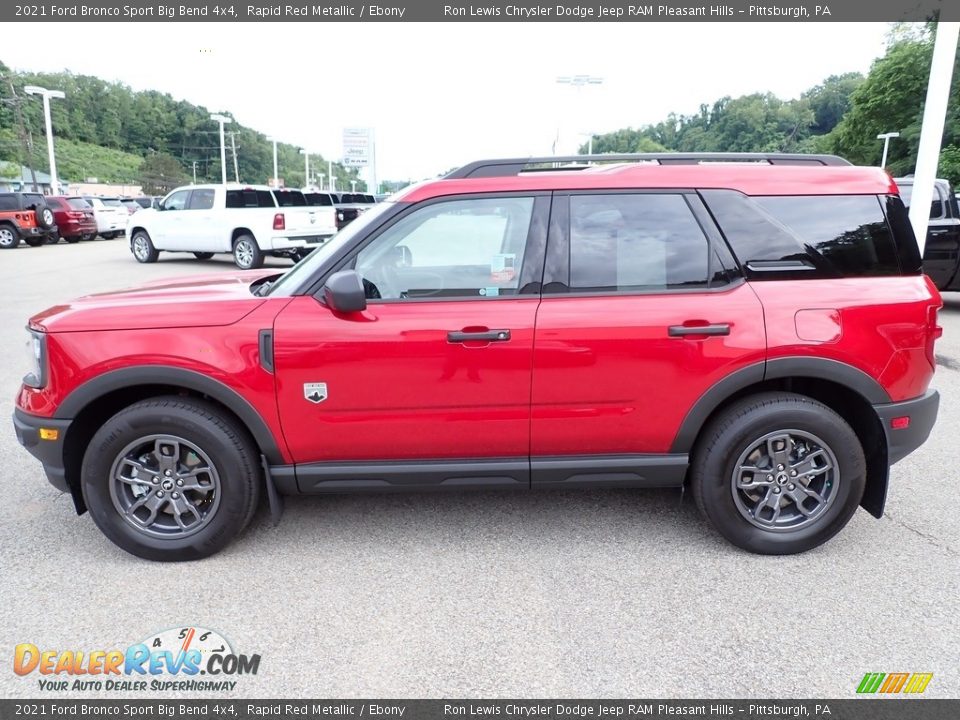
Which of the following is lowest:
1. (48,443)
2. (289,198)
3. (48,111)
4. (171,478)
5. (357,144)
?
(171,478)

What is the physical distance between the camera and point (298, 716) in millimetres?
2363

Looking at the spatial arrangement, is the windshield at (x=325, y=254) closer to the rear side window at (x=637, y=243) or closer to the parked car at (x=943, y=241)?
the rear side window at (x=637, y=243)

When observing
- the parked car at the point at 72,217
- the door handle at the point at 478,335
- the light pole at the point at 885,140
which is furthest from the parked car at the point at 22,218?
the light pole at the point at 885,140

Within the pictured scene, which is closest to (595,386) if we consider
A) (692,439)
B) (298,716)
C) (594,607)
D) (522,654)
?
(692,439)

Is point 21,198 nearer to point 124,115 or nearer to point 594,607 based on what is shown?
point 594,607

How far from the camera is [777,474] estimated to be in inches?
130

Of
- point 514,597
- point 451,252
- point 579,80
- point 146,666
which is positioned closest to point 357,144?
point 579,80

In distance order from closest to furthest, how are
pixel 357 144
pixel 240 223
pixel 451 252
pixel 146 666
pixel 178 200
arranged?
pixel 146 666 < pixel 451 252 < pixel 240 223 < pixel 178 200 < pixel 357 144

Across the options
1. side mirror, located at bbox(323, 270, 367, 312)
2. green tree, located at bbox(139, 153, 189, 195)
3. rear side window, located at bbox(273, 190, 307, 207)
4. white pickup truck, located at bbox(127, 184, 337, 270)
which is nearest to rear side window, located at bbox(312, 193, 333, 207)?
rear side window, located at bbox(273, 190, 307, 207)

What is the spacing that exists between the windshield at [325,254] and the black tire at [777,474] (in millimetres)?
1949

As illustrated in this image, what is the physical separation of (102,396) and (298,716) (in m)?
1.78

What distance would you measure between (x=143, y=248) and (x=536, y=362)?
56.8 ft

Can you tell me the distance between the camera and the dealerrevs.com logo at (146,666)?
2516 millimetres

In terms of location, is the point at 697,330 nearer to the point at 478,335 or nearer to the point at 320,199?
the point at 478,335
